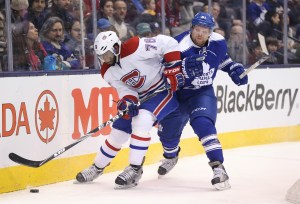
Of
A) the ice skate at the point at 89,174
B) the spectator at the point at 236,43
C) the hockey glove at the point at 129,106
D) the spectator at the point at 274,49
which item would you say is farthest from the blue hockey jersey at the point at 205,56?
the spectator at the point at 274,49

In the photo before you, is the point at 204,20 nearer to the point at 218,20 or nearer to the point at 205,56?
the point at 205,56

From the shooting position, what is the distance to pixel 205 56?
5.59m

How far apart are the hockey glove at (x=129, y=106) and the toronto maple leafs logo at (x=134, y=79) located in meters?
0.10

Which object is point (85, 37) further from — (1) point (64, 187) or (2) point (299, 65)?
(2) point (299, 65)

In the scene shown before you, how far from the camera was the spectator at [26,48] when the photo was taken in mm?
5652

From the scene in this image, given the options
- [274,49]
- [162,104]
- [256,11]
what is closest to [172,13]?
[256,11]

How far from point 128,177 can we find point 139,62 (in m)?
0.77

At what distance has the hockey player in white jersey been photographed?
A: 5.32 m

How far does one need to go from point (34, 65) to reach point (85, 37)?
0.73 metres

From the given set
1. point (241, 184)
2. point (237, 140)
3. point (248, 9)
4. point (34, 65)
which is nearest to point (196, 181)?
point (241, 184)

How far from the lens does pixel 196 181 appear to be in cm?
580

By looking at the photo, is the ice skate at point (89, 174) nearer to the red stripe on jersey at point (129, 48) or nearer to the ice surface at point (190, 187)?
the ice surface at point (190, 187)

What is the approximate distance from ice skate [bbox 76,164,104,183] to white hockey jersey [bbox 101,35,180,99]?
1.90 feet

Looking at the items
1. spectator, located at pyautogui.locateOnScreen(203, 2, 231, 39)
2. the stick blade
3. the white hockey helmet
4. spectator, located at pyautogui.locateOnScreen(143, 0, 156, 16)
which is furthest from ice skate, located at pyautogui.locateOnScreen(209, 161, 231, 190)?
spectator, located at pyautogui.locateOnScreen(203, 2, 231, 39)
